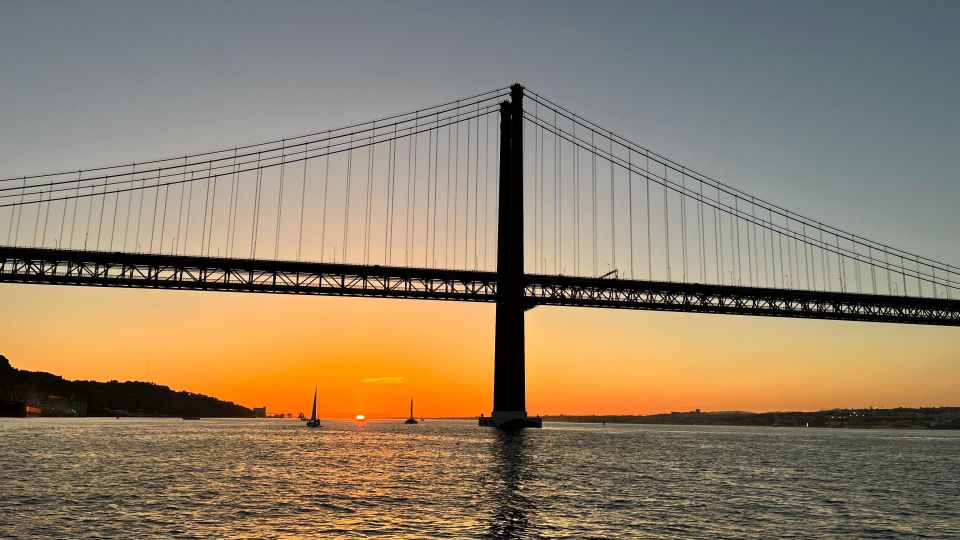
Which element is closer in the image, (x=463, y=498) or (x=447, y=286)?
(x=463, y=498)

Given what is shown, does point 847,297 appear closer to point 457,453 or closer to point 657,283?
point 657,283

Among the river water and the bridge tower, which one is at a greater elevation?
the bridge tower

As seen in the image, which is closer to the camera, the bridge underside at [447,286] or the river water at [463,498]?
the river water at [463,498]

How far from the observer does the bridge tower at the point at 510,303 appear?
69.4 m

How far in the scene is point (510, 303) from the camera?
7031 centimetres

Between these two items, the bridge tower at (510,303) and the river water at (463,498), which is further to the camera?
the bridge tower at (510,303)

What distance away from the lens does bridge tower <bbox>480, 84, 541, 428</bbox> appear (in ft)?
228

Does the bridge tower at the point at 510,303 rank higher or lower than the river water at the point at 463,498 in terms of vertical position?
higher

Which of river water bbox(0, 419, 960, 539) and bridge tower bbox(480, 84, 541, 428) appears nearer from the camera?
river water bbox(0, 419, 960, 539)

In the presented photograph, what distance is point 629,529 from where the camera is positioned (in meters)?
20.8

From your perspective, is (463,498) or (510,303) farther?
(510,303)

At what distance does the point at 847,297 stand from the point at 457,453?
160 ft

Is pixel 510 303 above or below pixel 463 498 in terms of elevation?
above

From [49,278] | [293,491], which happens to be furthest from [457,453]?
[49,278]
